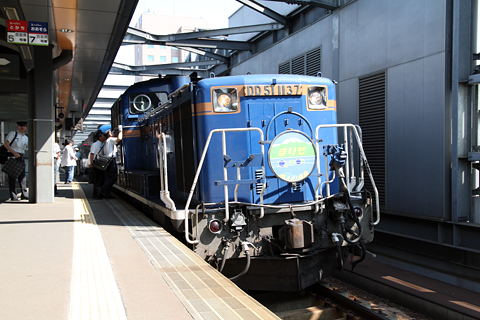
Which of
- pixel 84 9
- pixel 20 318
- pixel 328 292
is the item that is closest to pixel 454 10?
pixel 328 292

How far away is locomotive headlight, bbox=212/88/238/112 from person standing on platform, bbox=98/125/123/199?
170 inches

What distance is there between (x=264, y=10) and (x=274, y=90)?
7157mm

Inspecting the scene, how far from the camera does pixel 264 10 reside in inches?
448

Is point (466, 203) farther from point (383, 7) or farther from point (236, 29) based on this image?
point (236, 29)

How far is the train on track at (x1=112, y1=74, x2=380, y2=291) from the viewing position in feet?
14.8

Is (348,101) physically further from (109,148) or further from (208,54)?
(208,54)

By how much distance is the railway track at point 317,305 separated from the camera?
4.41 metres

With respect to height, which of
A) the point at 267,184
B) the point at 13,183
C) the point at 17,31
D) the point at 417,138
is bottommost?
the point at 13,183

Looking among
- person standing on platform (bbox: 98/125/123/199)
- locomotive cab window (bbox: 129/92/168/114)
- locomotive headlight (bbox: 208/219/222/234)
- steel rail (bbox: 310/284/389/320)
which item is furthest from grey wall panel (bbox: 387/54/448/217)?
person standing on platform (bbox: 98/125/123/199)

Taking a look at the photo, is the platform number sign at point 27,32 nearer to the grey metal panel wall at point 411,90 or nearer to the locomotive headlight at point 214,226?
the locomotive headlight at point 214,226

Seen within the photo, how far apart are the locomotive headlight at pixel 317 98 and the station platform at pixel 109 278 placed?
96.0 inches

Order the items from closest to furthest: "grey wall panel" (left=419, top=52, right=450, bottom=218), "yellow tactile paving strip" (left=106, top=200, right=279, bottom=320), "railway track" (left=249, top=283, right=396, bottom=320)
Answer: "yellow tactile paving strip" (left=106, top=200, right=279, bottom=320) < "railway track" (left=249, top=283, right=396, bottom=320) < "grey wall panel" (left=419, top=52, right=450, bottom=218)

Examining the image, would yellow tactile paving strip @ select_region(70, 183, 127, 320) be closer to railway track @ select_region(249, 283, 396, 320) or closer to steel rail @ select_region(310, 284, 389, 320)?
railway track @ select_region(249, 283, 396, 320)

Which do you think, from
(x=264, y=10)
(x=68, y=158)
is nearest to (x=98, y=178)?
(x=68, y=158)
